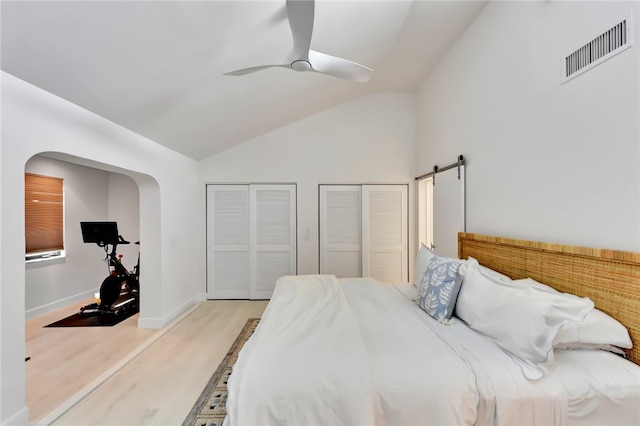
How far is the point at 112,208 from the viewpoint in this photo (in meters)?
4.58

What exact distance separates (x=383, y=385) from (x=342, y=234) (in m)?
3.02

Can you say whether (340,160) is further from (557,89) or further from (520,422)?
(520,422)

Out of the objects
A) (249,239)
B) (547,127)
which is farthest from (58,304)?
(547,127)

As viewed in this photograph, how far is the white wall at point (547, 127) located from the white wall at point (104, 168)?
11.0ft

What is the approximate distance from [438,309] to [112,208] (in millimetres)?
5329

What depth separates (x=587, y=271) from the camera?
142 cm

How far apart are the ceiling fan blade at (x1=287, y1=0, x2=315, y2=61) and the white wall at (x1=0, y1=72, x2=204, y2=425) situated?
67.7 inches

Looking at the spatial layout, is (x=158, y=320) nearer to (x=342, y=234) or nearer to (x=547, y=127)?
(x=342, y=234)

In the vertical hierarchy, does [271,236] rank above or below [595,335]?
above

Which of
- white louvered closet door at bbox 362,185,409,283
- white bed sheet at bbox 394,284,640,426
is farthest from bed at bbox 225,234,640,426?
white louvered closet door at bbox 362,185,409,283

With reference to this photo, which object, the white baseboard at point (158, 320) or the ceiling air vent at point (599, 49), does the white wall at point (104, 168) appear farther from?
the ceiling air vent at point (599, 49)

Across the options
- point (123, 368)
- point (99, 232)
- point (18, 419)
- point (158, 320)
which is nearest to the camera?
point (18, 419)

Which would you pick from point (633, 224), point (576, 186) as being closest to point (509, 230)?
point (576, 186)

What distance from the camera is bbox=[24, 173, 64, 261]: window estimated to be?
11.5 feet
